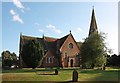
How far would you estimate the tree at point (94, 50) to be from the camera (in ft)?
162

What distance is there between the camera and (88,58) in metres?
50.0

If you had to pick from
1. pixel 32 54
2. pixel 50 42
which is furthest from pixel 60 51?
pixel 32 54

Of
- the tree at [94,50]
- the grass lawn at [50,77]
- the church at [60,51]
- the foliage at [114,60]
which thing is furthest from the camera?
the foliage at [114,60]

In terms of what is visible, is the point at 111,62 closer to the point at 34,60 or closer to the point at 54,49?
the point at 54,49

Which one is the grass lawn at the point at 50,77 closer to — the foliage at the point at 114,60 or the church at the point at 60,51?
the church at the point at 60,51

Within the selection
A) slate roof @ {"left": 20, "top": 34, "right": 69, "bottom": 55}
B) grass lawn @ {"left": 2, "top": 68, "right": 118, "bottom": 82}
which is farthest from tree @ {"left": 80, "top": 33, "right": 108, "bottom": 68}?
slate roof @ {"left": 20, "top": 34, "right": 69, "bottom": 55}

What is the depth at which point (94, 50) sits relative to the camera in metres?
49.5

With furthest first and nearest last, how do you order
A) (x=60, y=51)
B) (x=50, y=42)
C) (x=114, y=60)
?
(x=114, y=60) → (x=50, y=42) → (x=60, y=51)

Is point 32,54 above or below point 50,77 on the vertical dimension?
above

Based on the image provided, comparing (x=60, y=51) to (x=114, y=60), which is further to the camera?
(x=114, y=60)

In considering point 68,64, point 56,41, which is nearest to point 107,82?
point 68,64

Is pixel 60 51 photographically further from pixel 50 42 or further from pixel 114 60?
pixel 114 60

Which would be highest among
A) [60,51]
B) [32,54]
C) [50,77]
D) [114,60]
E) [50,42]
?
[50,42]

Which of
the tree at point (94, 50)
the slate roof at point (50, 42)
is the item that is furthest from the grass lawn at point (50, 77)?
the slate roof at point (50, 42)
